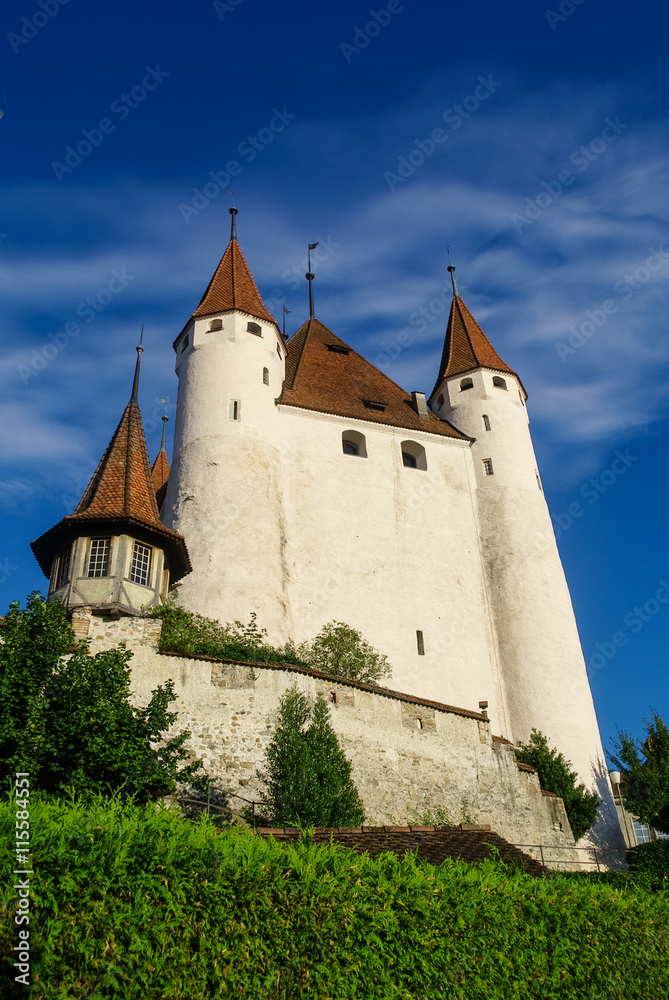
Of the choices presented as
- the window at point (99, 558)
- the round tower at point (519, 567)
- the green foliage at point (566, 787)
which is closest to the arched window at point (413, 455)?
the round tower at point (519, 567)

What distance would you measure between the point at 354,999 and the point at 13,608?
10662mm

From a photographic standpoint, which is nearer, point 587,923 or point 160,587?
point 587,923

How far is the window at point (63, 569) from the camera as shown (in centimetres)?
1953

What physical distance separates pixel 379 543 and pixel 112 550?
12831 millimetres

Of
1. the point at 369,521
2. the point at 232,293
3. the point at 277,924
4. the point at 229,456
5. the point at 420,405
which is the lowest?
the point at 277,924

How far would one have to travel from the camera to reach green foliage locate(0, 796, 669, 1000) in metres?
6.87

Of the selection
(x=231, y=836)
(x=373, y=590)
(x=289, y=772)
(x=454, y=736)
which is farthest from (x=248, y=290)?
(x=231, y=836)

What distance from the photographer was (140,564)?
65.7ft

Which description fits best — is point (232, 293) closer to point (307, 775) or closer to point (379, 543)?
point (379, 543)

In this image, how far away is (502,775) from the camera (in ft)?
72.3

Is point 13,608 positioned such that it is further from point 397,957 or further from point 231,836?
point 397,957

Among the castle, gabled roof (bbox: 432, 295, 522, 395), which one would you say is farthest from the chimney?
gabled roof (bbox: 432, 295, 522, 395)

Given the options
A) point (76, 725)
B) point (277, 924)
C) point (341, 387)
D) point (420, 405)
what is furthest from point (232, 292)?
point (277, 924)

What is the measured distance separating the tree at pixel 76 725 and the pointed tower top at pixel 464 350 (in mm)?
26542
